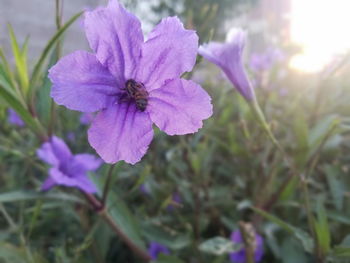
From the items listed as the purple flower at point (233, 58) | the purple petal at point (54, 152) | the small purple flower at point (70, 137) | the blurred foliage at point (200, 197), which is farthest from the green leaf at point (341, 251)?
the small purple flower at point (70, 137)

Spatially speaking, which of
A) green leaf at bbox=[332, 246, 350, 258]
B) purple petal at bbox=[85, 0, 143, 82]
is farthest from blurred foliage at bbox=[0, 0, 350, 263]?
purple petal at bbox=[85, 0, 143, 82]

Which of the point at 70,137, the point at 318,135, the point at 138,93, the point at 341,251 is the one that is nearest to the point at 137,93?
the point at 138,93

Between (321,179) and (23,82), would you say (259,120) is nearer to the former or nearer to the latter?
(23,82)

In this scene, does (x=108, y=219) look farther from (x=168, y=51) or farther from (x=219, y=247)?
(x=168, y=51)

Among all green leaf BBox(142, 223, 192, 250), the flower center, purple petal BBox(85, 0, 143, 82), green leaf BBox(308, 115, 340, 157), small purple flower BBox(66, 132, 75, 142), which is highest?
purple petal BBox(85, 0, 143, 82)

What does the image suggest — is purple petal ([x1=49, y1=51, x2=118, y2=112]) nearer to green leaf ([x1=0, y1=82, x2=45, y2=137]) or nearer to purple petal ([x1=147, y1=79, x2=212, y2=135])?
purple petal ([x1=147, y1=79, x2=212, y2=135])
